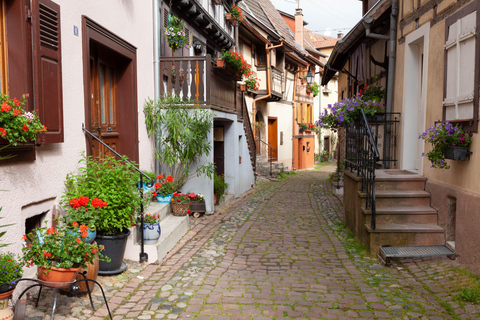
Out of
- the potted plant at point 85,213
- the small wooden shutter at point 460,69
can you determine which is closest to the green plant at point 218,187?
the potted plant at point 85,213

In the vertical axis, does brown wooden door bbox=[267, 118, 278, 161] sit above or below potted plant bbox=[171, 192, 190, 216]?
above

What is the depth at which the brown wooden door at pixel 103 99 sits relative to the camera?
652cm

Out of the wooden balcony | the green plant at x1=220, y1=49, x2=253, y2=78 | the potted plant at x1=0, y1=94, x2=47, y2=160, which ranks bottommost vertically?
the potted plant at x1=0, y1=94, x2=47, y2=160

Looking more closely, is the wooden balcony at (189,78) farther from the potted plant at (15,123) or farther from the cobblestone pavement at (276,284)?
the potted plant at (15,123)

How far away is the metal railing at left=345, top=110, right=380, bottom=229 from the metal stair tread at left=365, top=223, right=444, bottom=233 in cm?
11

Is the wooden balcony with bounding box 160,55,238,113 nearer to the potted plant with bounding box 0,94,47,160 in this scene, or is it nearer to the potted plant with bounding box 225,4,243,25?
the potted plant with bounding box 0,94,47,160

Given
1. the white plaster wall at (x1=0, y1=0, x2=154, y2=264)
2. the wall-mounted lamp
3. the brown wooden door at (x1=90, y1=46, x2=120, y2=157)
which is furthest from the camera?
the wall-mounted lamp

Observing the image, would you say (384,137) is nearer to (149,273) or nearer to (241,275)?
(241,275)

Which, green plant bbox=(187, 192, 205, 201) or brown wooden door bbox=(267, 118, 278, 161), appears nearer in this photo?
green plant bbox=(187, 192, 205, 201)

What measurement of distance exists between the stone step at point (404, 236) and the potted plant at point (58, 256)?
376 cm

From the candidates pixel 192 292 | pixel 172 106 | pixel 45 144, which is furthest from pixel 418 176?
pixel 45 144

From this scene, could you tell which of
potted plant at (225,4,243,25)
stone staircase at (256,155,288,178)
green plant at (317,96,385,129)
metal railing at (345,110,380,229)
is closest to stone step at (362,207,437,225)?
metal railing at (345,110,380,229)

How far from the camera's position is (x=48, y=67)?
4.55 m

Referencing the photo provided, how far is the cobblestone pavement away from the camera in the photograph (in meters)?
4.12
